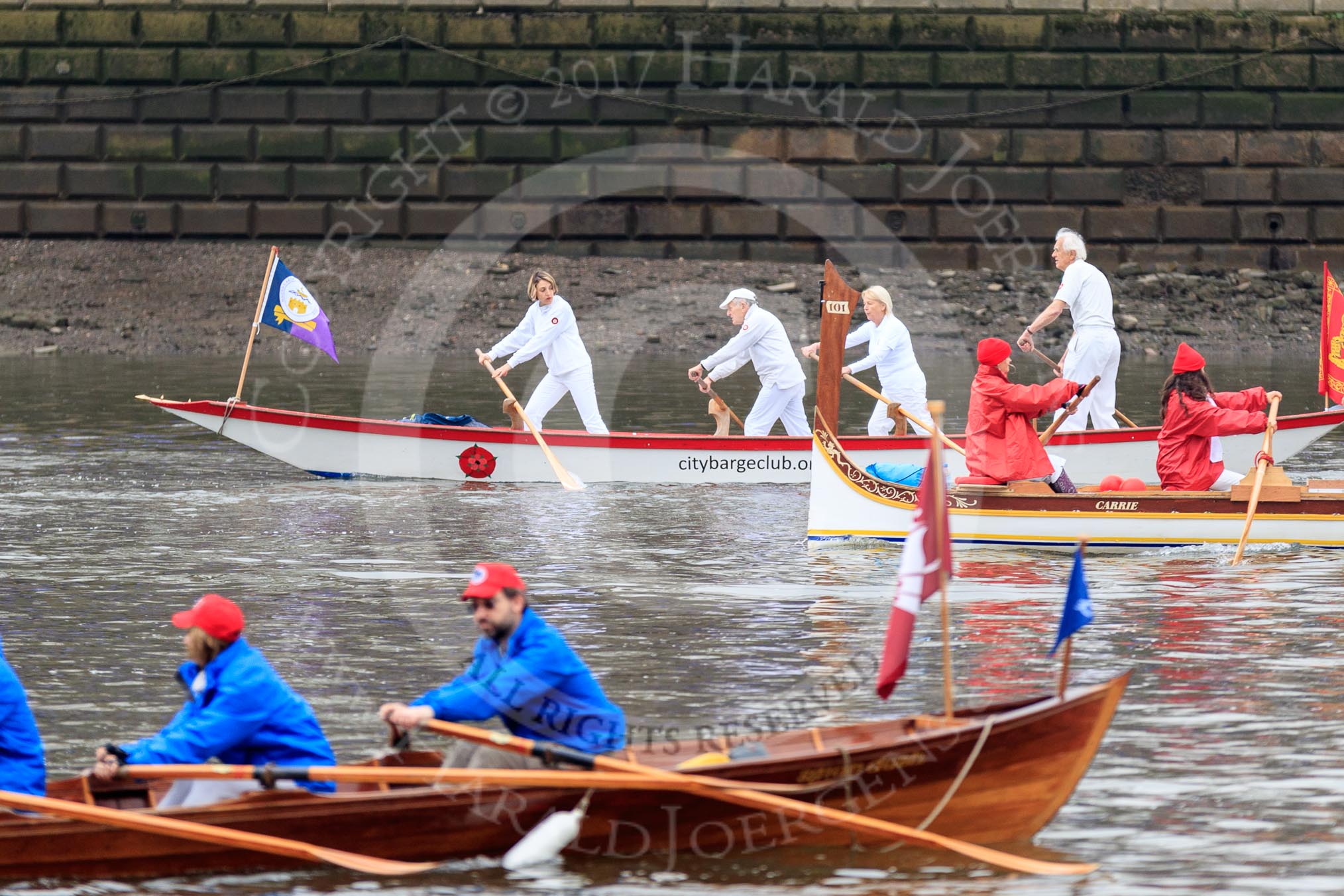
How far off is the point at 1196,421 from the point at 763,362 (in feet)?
16.7

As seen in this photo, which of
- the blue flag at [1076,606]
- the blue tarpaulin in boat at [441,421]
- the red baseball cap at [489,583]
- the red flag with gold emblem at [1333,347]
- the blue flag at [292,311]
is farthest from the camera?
the blue flag at [292,311]

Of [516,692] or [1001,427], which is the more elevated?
[1001,427]

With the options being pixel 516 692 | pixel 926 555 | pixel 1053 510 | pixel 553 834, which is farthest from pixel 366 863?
pixel 1053 510

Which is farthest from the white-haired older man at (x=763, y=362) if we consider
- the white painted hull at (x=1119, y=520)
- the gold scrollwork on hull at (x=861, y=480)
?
the white painted hull at (x=1119, y=520)

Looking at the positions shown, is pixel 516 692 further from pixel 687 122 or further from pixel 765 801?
pixel 687 122

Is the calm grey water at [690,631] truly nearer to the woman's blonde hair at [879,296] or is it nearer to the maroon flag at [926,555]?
the maroon flag at [926,555]

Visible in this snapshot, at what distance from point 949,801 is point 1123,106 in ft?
82.6

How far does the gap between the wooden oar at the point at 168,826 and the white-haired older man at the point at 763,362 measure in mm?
11134

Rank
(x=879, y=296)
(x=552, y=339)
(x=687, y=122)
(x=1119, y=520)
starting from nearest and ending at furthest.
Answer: (x=1119, y=520) → (x=879, y=296) → (x=552, y=339) → (x=687, y=122)

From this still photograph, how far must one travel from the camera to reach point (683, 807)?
8148 mm

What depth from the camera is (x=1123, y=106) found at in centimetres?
3173

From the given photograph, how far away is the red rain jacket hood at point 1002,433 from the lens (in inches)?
584

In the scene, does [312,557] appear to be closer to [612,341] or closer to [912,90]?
[612,341]

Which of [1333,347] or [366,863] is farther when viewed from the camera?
[1333,347]
